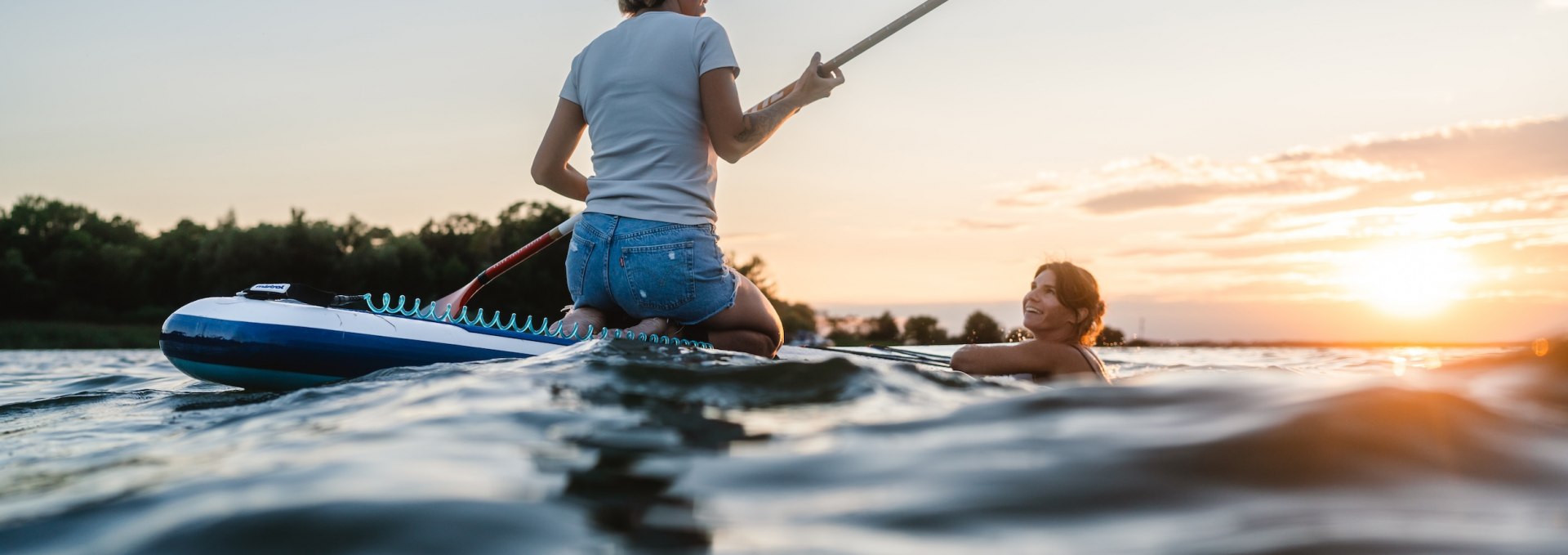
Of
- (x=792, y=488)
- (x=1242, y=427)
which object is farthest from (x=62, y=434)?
(x=1242, y=427)

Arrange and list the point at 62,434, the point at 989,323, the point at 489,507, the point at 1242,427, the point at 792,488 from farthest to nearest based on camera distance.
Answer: the point at 989,323 → the point at 62,434 → the point at 1242,427 → the point at 792,488 → the point at 489,507

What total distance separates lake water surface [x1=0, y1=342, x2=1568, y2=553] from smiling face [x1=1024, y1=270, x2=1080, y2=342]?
72.0 inches

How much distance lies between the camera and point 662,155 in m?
3.99

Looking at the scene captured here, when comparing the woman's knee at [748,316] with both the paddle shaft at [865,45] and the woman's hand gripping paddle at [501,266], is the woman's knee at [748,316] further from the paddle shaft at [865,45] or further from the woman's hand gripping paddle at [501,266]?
the woman's hand gripping paddle at [501,266]

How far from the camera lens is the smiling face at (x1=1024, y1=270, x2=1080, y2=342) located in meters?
4.62

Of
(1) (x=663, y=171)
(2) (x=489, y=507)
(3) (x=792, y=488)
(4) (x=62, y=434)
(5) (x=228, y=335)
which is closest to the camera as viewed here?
(2) (x=489, y=507)

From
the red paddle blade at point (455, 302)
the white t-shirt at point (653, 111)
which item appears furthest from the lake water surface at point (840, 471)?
the red paddle blade at point (455, 302)

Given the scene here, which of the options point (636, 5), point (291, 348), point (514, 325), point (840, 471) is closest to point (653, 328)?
point (514, 325)

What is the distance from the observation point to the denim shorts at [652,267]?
396 centimetres

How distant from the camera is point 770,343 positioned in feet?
14.9

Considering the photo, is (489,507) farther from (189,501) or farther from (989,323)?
(989,323)

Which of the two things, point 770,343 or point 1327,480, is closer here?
point 1327,480

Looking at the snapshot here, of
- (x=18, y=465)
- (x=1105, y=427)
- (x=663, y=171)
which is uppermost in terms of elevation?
(x=663, y=171)

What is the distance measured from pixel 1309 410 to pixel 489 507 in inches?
62.4
